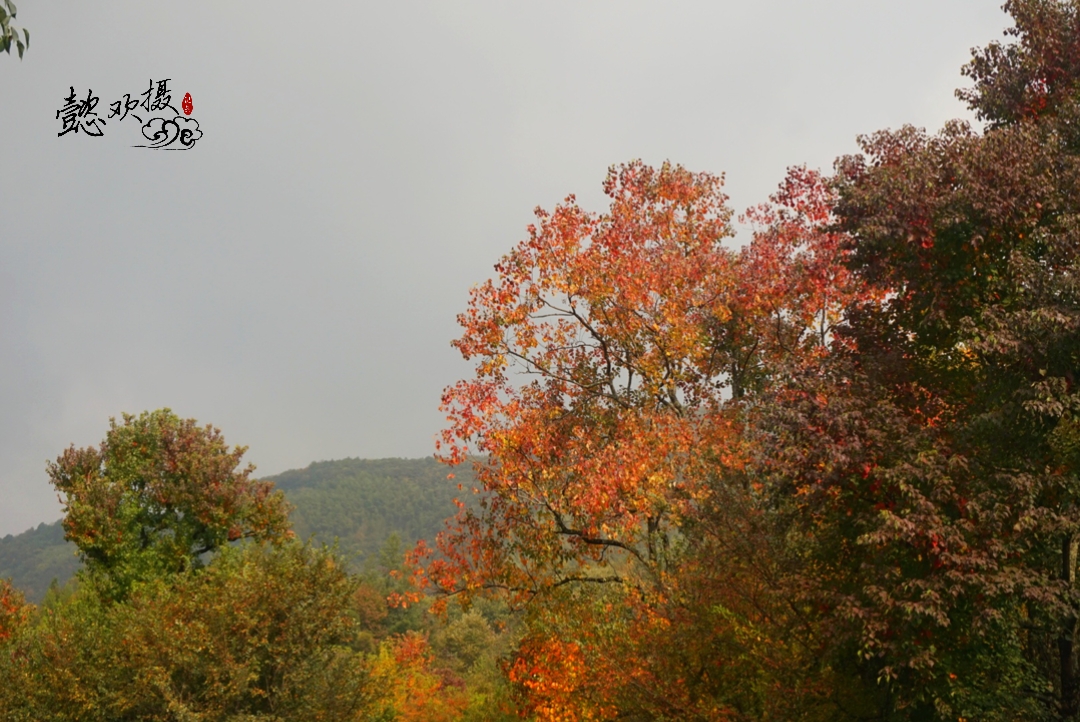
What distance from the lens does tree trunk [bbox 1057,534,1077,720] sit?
372 inches

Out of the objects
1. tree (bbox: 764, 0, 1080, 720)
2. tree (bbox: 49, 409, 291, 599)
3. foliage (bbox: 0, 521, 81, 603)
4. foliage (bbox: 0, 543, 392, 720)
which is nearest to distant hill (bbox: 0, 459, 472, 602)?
foliage (bbox: 0, 521, 81, 603)

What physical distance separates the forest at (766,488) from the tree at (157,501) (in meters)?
2.03

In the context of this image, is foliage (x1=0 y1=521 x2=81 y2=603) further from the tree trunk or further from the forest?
the tree trunk

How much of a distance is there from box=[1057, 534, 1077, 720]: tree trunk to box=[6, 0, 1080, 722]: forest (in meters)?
0.04

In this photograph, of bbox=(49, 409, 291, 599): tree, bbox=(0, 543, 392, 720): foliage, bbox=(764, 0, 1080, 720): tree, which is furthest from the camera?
bbox=(49, 409, 291, 599): tree

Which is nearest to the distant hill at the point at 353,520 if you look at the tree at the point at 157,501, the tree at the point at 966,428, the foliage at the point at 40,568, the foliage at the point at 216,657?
the foliage at the point at 40,568

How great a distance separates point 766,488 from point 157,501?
21203mm

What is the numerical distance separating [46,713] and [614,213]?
48.2 ft

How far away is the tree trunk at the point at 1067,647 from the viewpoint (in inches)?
372

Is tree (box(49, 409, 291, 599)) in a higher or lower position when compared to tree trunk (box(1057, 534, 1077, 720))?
higher

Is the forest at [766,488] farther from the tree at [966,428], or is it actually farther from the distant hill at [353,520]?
the distant hill at [353,520]

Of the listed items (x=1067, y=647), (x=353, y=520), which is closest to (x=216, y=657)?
(x=1067, y=647)

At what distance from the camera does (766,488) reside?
35.6ft

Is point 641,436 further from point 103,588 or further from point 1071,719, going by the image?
point 103,588
